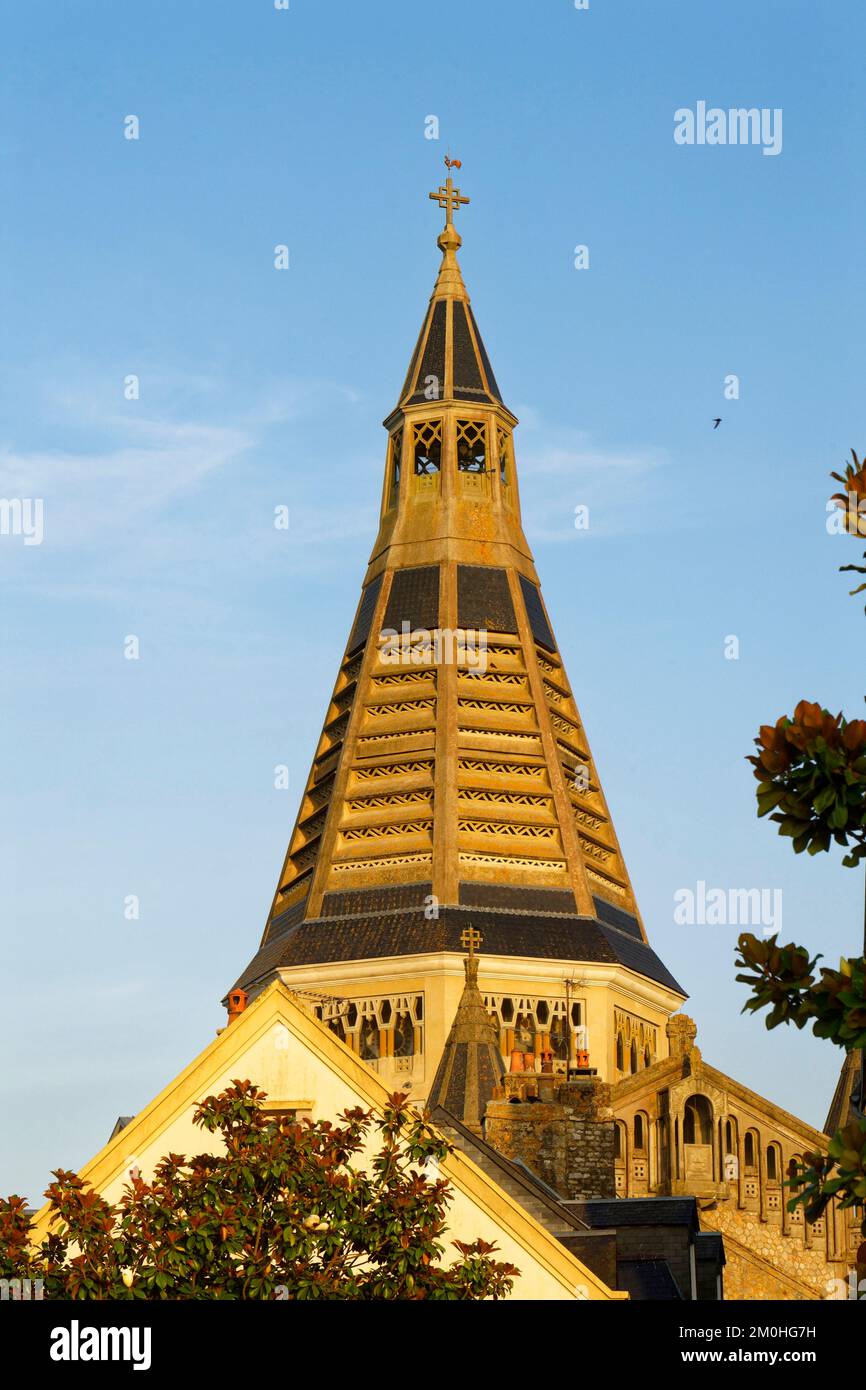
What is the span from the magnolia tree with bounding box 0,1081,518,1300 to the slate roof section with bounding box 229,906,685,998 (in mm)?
79580

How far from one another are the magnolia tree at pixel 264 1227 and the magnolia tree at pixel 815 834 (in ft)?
36.1

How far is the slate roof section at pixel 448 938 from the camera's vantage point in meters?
112

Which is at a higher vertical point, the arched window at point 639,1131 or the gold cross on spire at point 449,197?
the gold cross on spire at point 449,197

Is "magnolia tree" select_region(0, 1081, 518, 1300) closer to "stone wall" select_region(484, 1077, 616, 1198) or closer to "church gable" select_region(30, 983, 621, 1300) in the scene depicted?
"church gable" select_region(30, 983, 621, 1300)

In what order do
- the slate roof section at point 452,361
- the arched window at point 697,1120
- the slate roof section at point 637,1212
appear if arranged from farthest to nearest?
the slate roof section at point 452,361 → the arched window at point 697,1120 → the slate roof section at point 637,1212

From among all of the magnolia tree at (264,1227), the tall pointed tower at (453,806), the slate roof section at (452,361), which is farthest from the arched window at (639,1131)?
the magnolia tree at (264,1227)

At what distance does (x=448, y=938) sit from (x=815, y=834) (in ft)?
304

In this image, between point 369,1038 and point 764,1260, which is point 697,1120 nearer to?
point 764,1260

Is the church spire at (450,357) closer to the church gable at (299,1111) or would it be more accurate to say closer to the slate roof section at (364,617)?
the slate roof section at (364,617)

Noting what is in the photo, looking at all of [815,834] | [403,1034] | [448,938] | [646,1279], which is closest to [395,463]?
[448,938]

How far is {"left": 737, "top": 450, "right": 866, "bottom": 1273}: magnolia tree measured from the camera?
1816cm

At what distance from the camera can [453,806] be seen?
11881cm
